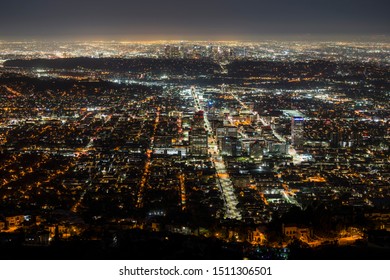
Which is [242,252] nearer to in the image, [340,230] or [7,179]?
[340,230]

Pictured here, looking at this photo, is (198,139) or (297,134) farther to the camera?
(297,134)

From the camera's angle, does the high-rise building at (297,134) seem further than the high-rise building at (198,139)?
Yes

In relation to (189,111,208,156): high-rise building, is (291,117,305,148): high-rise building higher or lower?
higher

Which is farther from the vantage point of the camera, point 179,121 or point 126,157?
point 179,121

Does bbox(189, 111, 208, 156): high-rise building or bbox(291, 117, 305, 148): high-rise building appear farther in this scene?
bbox(291, 117, 305, 148): high-rise building

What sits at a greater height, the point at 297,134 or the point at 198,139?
the point at 297,134

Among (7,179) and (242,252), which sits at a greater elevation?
(242,252)

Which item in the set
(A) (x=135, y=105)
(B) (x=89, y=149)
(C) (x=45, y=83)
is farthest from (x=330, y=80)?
(B) (x=89, y=149)

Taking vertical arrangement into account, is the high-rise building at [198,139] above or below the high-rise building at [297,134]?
below
